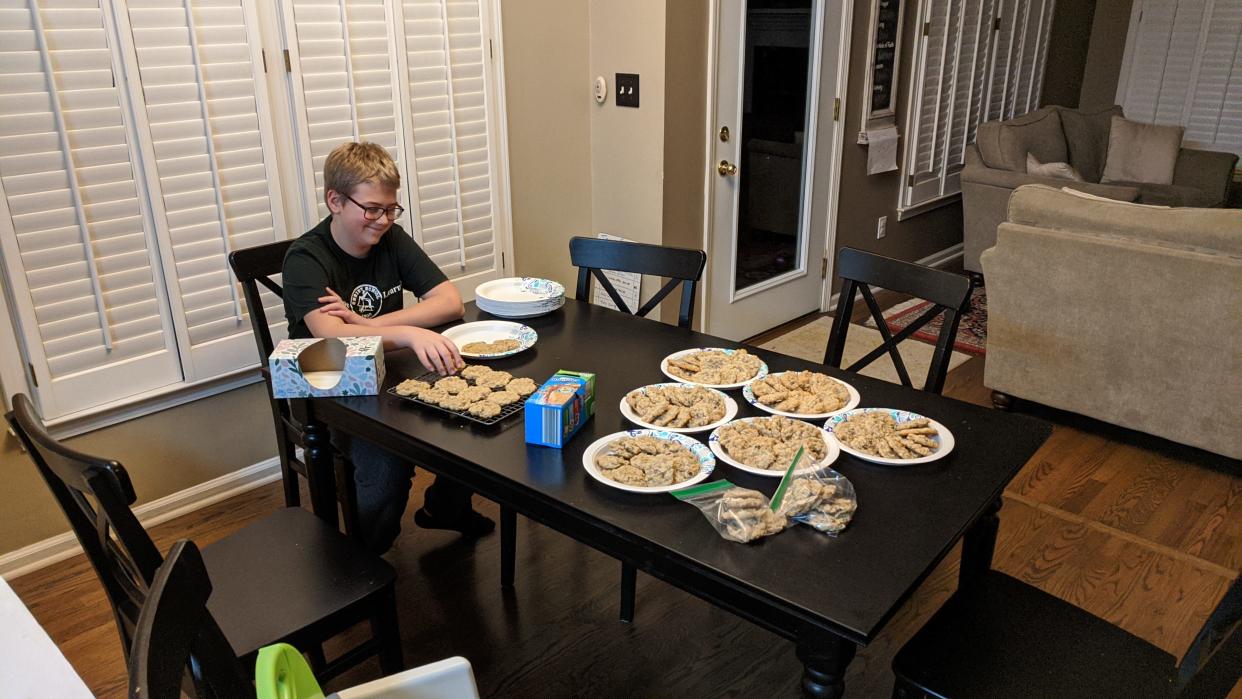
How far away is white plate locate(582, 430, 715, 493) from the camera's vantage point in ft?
4.63

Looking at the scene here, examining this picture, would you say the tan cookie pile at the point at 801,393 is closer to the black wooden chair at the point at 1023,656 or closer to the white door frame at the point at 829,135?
the black wooden chair at the point at 1023,656

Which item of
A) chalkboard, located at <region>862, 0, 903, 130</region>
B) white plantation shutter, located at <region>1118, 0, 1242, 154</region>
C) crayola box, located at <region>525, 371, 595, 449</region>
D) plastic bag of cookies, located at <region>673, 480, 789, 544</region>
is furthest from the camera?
white plantation shutter, located at <region>1118, 0, 1242, 154</region>

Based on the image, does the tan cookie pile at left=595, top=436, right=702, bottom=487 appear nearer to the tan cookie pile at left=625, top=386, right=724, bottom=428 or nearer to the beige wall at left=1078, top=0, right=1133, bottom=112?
the tan cookie pile at left=625, top=386, right=724, bottom=428

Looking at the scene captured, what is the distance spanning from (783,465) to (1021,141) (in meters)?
4.18

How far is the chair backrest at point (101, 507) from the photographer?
1157 millimetres

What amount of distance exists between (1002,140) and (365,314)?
3.93 metres

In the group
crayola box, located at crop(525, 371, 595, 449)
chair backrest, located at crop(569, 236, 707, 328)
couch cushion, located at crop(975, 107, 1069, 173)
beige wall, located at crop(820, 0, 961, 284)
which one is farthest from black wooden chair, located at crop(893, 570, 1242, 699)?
couch cushion, located at crop(975, 107, 1069, 173)

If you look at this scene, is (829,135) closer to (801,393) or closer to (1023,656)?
(801,393)

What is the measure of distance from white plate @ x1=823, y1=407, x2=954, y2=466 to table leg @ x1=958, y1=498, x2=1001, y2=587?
0.18 metres

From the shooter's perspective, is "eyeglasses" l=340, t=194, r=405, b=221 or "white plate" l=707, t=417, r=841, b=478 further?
"eyeglasses" l=340, t=194, r=405, b=221

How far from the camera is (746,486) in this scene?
1438mm

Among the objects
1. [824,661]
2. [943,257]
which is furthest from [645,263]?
[943,257]

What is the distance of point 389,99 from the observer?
2.79 meters

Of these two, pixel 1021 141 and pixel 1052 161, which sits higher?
pixel 1021 141
